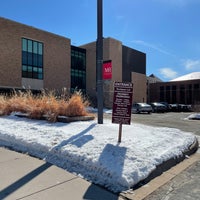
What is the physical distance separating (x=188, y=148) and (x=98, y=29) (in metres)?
5.18

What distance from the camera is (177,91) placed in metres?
55.3

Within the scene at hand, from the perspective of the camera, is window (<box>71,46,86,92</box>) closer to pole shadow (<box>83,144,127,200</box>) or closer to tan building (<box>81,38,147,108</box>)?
tan building (<box>81,38,147,108</box>)

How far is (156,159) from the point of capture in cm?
521

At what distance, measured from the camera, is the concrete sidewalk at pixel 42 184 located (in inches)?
148

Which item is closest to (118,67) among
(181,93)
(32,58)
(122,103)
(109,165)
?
(181,93)

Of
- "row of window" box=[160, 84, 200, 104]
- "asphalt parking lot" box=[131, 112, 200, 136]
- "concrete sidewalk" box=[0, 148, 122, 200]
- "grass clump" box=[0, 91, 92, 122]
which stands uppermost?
"row of window" box=[160, 84, 200, 104]

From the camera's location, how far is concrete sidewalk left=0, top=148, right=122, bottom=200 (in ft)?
12.4

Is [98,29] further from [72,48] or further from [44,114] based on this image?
[72,48]

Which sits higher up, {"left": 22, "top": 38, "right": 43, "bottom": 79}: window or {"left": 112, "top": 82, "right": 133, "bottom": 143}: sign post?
{"left": 22, "top": 38, "right": 43, "bottom": 79}: window

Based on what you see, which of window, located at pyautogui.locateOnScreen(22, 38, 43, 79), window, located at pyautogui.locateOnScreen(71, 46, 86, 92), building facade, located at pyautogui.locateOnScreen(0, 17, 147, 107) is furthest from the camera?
window, located at pyautogui.locateOnScreen(71, 46, 86, 92)

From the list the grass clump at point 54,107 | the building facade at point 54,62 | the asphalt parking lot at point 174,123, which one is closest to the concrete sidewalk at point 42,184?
the grass clump at point 54,107

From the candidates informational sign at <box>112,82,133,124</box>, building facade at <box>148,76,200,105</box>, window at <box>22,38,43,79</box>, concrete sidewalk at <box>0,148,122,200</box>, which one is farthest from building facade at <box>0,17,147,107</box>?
concrete sidewalk at <box>0,148,122,200</box>

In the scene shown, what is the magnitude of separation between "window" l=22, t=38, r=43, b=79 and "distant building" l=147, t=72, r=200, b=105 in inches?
1260

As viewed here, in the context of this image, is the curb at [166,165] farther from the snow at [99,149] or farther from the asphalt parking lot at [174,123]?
the asphalt parking lot at [174,123]
